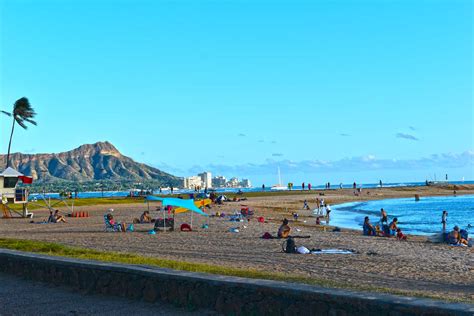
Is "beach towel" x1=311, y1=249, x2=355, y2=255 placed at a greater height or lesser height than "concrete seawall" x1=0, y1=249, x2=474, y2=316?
lesser

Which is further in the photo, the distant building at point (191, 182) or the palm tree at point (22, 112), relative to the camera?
the distant building at point (191, 182)

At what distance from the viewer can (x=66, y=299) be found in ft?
28.4

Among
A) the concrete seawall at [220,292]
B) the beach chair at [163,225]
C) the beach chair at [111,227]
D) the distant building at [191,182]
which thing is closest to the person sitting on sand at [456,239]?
the beach chair at [163,225]

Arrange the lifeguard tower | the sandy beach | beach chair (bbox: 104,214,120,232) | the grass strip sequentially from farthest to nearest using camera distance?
the lifeguard tower
beach chair (bbox: 104,214,120,232)
the sandy beach
the grass strip

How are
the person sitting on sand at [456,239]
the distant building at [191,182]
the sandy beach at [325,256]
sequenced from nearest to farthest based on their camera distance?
the sandy beach at [325,256]
the person sitting on sand at [456,239]
the distant building at [191,182]

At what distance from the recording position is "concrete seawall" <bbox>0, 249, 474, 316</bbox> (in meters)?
5.73

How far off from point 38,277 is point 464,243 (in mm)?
16381

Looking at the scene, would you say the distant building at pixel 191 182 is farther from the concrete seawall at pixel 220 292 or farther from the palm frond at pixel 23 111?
the concrete seawall at pixel 220 292

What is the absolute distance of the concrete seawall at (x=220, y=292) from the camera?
573 cm

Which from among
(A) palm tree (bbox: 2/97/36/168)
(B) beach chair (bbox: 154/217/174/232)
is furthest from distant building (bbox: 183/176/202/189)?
(B) beach chair (bbox: 154/217/174/232)

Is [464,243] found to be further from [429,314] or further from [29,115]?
[29,115]

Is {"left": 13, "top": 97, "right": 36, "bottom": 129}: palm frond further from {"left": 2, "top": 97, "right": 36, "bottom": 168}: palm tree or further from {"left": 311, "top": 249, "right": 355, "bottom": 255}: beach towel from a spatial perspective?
{"left": 311, "top": 249, "right": 355, "bottom": 255}: beach towel

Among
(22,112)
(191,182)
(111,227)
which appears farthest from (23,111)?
(191,182)

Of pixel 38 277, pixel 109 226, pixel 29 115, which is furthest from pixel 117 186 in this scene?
pixel 38 277
